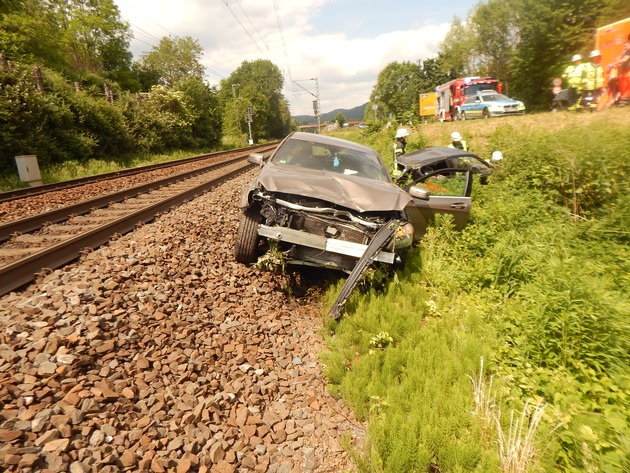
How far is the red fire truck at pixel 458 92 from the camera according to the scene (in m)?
22.5

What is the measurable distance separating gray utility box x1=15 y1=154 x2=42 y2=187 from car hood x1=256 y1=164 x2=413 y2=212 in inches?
393

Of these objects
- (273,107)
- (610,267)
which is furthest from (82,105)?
(273,107)

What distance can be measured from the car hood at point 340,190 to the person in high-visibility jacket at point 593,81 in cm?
1445

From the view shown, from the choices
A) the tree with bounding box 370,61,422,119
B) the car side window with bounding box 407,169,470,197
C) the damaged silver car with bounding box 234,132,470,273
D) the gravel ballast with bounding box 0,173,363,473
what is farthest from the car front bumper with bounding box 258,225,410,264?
the tree with bounding box 370,61,422,119

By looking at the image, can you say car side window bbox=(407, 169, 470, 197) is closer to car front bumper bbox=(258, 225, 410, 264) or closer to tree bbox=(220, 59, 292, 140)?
car front bumper bbox=(258, 225, 410, 264)

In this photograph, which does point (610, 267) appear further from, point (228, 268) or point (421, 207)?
point (228, 268)

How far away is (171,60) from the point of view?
5356 centimetres

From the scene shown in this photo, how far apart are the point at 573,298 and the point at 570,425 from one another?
1.24 m

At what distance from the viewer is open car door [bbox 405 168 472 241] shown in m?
5.23

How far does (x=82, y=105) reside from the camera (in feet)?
50.3

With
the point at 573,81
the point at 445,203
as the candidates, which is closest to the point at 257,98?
the point at 573,81

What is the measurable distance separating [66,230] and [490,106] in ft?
72.0

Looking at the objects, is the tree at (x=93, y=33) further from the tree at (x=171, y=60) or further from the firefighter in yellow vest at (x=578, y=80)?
the firefighter in yellow vest at (x=578, y=80)

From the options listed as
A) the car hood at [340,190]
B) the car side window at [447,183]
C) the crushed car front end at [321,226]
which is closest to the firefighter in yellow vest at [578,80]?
the car side window at [447,183]
